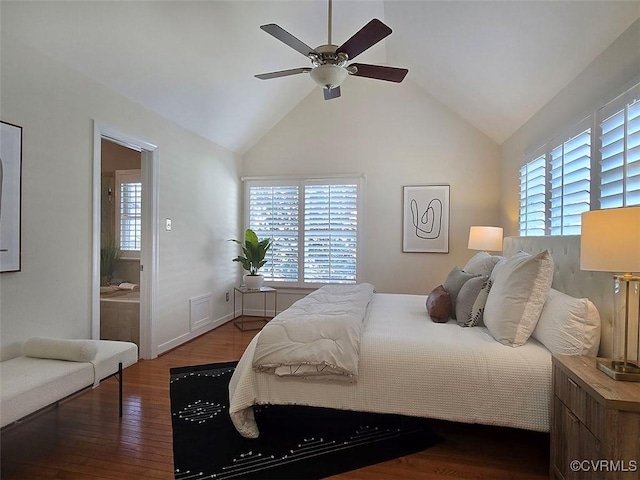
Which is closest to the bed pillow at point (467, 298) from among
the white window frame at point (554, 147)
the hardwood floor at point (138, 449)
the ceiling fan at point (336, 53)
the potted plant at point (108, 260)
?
the hardwood floor at point (138, 449)

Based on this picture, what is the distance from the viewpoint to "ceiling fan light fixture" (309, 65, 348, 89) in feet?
8.09

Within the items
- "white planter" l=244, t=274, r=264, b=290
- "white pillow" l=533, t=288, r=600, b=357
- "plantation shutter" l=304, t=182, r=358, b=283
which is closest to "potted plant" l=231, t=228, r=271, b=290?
"white planter" l=244, t=274, r=264, b=290

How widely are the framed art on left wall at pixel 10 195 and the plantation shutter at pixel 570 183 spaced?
3.75m

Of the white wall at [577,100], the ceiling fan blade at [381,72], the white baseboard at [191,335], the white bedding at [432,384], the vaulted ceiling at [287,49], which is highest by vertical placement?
the vaulted ceiling at [287,49]

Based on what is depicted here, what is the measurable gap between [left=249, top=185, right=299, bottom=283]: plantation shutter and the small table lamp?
13.6 ft

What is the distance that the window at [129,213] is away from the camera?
4895mm

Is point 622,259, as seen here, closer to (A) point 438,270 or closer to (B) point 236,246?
(A) point 438,270

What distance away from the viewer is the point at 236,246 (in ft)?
18.4

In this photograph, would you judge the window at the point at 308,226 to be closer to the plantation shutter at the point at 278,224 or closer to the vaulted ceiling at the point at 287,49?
the plantation shutter at the point at 278,224

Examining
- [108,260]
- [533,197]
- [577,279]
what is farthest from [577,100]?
[108,260]

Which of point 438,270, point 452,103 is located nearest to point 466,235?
point 438,270

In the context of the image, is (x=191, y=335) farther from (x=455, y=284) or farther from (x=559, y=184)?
(x=559, y=184)

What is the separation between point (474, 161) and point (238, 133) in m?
3.38

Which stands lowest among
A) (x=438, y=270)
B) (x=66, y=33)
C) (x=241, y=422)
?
(x=241, y=422)
